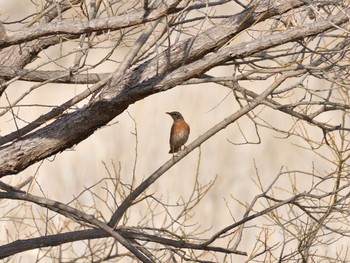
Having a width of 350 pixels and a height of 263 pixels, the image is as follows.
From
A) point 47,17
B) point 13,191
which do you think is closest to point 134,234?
point 13,191

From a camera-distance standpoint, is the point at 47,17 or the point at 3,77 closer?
the point at 3,77

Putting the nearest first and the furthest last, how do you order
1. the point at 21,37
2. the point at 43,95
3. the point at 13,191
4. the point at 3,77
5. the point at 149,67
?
1. the point at 21,37
2. the point at 149,67
3. the point at 13,191
4. the point at 3,77
5. the point at 43,95

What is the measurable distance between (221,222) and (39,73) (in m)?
7.25

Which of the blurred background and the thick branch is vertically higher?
the blurred background

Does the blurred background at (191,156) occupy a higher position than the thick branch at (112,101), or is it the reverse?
the blurred background at (191,156)

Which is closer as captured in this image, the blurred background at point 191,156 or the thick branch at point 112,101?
the thick branch at point 112,101

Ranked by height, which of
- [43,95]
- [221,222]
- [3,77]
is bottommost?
[3,77]

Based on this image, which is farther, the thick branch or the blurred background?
the blurred background

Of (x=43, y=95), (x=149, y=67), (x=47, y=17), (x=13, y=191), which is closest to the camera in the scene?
(x=149, y=67)

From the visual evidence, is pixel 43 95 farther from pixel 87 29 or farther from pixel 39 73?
pixel 87 29

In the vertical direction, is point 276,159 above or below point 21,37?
above

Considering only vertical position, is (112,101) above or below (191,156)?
below

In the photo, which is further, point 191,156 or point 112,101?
point 191,156

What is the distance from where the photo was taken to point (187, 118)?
47.3ft
